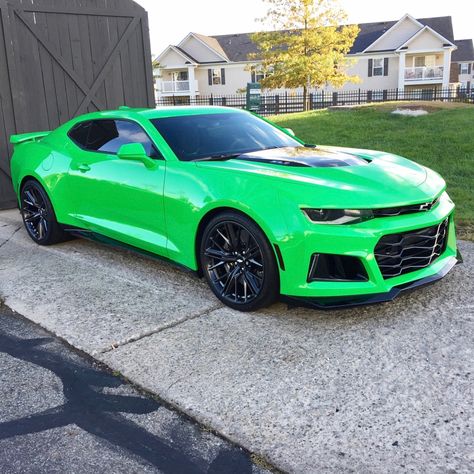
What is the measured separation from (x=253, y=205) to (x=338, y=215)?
1.94ft

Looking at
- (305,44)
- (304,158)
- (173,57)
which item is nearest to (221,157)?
(304,158)

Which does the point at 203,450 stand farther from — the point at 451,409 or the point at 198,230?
the point at 198,230

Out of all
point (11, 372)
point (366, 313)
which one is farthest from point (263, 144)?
point (11, 372)

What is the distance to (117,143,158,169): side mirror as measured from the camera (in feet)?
14.8

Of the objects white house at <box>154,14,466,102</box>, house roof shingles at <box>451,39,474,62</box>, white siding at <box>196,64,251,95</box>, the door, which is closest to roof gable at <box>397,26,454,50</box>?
white house at <box>154,14,466,102</box>

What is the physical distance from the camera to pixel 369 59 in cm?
4356

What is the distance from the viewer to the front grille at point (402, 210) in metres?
3.62

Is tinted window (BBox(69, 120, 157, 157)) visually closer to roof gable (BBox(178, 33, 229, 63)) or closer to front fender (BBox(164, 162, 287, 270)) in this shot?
front fender (BBox(164, 162, 287, 270))

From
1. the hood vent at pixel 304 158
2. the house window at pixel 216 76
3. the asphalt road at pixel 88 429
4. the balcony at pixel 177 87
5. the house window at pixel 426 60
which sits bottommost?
the asphalt road at pixel 88 429

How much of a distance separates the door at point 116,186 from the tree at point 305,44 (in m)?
22.6

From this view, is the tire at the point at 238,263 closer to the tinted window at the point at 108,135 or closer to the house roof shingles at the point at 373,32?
the tinted window at the point at 108,135

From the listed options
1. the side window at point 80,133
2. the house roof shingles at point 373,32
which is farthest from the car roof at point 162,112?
the house roof shingles at point 373,32

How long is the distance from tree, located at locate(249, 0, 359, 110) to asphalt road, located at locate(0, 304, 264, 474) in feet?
82.0

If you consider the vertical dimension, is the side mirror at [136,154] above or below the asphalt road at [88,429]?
above
